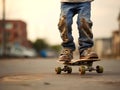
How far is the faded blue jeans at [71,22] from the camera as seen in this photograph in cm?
662

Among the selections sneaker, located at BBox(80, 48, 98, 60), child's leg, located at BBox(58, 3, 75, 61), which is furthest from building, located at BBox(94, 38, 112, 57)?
sneaker, located at BBox(80, 48, 98, 60)

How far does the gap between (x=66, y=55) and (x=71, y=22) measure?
495 mm

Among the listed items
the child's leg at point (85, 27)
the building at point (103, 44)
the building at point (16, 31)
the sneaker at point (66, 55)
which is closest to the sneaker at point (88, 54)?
the child's leg at point (85, 27)

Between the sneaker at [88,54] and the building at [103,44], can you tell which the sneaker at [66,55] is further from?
the building at [103,44]

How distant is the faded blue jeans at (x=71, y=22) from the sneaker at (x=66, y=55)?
79 millimetres

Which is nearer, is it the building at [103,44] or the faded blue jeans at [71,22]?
the faded blue jeans at [71,22]

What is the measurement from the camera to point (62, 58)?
21.8ft

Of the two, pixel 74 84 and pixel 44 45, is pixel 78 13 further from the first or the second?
pixel 44 45

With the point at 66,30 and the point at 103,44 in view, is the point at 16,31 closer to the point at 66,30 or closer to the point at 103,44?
the point at 103,44

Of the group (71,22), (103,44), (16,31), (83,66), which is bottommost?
(83,66)

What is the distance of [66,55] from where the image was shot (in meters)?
6.68

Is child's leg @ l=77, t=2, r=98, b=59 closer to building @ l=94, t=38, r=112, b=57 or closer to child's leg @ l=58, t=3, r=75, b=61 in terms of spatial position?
child's leg @ l=58, t=3, r=75, b=61

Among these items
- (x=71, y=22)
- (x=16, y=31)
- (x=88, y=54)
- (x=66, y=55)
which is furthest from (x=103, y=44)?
(x=88, y=54)

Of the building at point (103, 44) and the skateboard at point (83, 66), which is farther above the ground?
the building at point (103, 44)
